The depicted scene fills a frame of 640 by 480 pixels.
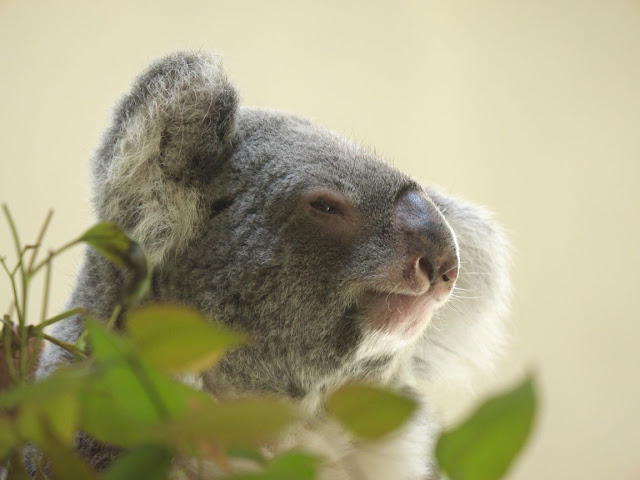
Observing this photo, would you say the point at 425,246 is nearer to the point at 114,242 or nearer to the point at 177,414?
the point at 114,242

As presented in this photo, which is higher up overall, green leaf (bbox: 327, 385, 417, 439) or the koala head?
green leaf (bbox: 327, 385, 417, 439)

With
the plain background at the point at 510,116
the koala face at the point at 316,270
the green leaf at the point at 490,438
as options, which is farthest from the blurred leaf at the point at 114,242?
the plain background at the point at 510,116

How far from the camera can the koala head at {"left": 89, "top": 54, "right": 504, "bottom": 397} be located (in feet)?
3.49

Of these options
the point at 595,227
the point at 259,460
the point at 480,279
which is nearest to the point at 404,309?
the point at 480,279

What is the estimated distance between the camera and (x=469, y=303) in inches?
57.3

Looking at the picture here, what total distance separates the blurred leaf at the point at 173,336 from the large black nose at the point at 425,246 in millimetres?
733

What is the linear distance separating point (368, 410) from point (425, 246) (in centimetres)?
73

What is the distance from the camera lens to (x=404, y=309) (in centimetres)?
107

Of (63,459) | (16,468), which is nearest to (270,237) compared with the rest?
(16,468)

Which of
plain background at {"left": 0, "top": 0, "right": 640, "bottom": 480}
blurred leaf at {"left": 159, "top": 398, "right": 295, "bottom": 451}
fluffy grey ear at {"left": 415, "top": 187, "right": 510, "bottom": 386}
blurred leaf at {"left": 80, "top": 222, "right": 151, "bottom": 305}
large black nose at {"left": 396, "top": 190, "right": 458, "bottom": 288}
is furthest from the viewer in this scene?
plain background at {"left": 0, "top": 0, "right": 640, "bottom": 480}

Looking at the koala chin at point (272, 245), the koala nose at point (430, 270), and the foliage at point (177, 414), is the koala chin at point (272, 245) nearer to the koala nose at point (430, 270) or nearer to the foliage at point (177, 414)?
the koala nose at point (430, 270)

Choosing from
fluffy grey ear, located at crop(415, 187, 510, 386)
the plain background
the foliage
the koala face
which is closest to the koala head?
the koala face

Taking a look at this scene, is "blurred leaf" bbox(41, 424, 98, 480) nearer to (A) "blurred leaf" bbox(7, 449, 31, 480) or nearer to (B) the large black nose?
(A) "blurred leaf" bbox(7, 449, 31, 480)

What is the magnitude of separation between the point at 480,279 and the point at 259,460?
1155 mm
